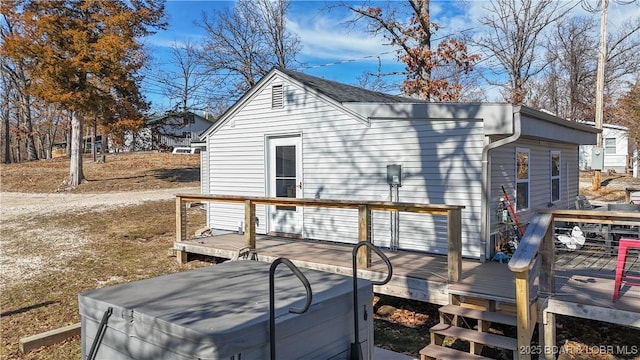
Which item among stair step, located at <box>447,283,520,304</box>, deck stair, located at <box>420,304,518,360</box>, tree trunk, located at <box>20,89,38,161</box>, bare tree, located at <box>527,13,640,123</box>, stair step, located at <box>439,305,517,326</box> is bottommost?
deck stair, located at <box>420,304,518,360</box>

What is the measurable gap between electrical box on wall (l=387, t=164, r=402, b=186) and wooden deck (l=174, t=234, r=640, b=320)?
3.53ft

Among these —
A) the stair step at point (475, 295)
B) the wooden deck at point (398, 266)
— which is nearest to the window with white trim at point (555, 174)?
the wooden deck at point (398, 266)

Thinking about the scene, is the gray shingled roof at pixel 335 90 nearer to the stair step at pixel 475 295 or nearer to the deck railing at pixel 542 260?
the stair step at pixel 475 295

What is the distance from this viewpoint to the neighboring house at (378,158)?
244 inches

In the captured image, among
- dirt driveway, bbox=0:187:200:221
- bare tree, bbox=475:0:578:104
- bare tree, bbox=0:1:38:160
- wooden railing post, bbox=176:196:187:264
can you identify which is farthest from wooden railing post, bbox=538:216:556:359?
bare tree, bbox=475:0:578:104

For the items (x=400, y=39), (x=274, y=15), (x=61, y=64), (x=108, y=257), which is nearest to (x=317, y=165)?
(x=108, y=257)

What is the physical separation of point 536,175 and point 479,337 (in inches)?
193

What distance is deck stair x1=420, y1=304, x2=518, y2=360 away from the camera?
3.93 metres

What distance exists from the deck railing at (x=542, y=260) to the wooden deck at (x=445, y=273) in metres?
0.17

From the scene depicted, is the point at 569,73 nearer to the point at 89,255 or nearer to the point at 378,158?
the point at 378,158

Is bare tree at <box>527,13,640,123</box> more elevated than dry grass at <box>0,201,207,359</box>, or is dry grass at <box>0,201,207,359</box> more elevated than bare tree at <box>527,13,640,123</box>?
bare tree at <box>527,13,640,123</box>

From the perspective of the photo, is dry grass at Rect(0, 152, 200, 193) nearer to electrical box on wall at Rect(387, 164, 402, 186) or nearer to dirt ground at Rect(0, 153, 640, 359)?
dirt ground at Rect(0, 153, 640, 359)

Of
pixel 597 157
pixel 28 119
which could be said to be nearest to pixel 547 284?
pixel 597 157

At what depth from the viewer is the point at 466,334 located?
A: 13.5ft
